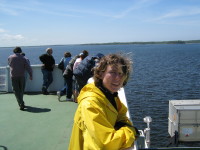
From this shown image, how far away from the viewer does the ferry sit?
4090mm

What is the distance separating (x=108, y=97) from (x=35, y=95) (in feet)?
21.5

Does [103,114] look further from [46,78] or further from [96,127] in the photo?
[46,78]

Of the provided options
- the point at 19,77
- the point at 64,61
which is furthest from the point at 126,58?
the point at 64,61

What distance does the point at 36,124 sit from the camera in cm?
506

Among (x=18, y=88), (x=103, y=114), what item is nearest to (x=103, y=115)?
(x=103, y=114)

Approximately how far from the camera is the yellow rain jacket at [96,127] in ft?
4.49

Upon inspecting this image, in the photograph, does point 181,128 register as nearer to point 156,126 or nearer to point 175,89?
point 156,126

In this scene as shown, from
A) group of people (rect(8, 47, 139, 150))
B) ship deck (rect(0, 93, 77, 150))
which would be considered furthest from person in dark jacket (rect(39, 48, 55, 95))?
group of people (rect(8, 47, 139, 150))

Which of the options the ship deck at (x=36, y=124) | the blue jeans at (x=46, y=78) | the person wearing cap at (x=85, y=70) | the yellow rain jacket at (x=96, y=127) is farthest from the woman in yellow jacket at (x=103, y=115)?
the blue jeans at (x=46, y=78)

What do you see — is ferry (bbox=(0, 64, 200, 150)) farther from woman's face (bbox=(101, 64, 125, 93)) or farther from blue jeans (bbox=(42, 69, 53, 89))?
woman's face (bbox=(101, 64, 125, 93))

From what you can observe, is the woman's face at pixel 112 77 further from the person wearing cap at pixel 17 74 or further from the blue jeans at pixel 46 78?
the blue jeans at pixel 46 78

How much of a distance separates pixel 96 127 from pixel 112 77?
0.44m

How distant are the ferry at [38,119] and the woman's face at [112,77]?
0.81 metres

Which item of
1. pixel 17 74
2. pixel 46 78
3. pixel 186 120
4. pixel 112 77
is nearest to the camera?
pixel 112 77
